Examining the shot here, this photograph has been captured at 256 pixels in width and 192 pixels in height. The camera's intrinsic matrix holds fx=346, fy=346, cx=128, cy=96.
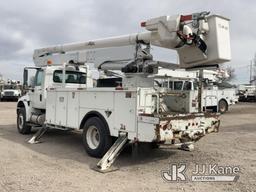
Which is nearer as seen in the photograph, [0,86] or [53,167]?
[53,167]

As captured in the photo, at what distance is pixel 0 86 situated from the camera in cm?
4425

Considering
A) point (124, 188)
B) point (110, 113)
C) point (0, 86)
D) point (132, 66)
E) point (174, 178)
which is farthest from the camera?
point (0, 86)

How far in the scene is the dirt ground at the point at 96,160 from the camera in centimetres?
611

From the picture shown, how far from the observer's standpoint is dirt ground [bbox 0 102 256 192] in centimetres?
611

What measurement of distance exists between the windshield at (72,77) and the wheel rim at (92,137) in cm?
337

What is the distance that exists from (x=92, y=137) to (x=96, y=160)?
769mm

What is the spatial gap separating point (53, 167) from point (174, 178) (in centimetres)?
260

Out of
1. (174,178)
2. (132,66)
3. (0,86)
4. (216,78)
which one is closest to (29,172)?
(174,178)

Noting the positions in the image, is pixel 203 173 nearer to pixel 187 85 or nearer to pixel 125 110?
pixel 125 110

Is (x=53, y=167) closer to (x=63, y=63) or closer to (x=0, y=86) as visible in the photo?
(x=63, y=63)

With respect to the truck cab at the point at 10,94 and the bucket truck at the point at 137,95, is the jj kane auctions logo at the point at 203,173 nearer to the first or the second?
the bucket truck at the point at 137,95

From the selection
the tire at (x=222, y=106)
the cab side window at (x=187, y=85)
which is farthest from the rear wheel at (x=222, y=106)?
the cab side window at (x=187, y=85)

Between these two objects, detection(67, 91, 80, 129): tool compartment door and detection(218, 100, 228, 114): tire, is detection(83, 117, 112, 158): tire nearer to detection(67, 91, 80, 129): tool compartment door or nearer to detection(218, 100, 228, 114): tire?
detection(67, 91, 80, 129): tool compartment door

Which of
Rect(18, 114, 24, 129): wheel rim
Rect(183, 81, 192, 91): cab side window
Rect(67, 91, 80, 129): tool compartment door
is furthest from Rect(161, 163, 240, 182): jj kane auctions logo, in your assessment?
Rect(183, 81, 192, 91): cab side window
